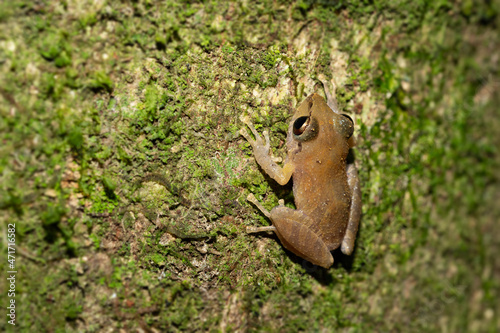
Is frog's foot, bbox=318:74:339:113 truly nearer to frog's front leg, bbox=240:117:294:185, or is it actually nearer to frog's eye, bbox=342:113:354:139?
frog's eye, bbox=342:113:354:139

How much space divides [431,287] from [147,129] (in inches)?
131

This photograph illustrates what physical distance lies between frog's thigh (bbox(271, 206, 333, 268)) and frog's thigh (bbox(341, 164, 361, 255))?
24 centimetres

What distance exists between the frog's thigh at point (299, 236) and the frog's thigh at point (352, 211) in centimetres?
24

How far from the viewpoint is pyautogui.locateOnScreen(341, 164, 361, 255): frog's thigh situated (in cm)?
260

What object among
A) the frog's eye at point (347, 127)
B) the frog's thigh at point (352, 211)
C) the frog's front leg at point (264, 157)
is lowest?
the frog's thigh at point (352, 211)

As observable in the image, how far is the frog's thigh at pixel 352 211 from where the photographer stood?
2.60m

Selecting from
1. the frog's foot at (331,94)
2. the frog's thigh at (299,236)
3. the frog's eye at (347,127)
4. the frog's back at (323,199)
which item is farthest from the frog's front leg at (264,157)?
the frog's foot at (331,94)

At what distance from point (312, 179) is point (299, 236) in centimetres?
46

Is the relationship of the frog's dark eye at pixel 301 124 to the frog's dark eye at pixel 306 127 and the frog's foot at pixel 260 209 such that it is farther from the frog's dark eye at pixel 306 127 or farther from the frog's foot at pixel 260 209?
the frog's foot at pixel 260 209

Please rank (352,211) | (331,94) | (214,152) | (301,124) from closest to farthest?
1. (214,152)
2. (301,124)
3. (352,211)
4. (331,94)

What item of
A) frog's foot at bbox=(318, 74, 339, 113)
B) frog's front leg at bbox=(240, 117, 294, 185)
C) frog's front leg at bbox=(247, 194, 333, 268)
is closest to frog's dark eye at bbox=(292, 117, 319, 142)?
frog's front leg at bbox=(240, 117, 294, 185)

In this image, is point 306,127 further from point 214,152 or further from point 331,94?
point 214,152

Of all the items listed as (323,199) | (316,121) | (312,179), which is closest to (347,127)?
(316,121)

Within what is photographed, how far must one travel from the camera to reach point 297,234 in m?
2.38
